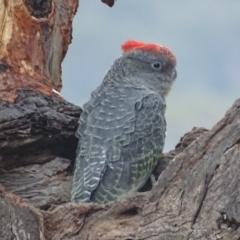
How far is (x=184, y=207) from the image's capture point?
2.59 metres

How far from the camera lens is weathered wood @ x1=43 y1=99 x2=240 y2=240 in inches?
98.5

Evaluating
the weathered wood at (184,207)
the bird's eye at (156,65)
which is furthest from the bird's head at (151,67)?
the weathered wood at (184,207)

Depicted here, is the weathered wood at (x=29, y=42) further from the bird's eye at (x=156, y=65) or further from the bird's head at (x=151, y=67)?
the bird's eye at (x=156, y=65)

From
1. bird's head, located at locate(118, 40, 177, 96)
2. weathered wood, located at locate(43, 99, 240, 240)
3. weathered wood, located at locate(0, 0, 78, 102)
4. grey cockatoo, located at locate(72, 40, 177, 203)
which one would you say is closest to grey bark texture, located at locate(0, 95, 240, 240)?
weathered wood, located at locate(43, 99, 240, 240)

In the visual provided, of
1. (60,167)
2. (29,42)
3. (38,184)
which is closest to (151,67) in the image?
(29,42)

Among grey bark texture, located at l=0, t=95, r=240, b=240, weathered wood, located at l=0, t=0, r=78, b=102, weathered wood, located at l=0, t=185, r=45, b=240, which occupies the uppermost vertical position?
weathered wood, located at l=0, t=0, r=78, b=102

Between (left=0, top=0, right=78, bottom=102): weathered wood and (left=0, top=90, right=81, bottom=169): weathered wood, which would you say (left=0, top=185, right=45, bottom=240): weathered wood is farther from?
(left=0, top=0, right=78, bottom=102): weathered wood

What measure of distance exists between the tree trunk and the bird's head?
0.51 m

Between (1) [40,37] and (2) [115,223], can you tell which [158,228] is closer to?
(2) [115,223]

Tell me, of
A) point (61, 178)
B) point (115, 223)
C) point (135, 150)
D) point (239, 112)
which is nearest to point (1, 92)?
point (61, 178)

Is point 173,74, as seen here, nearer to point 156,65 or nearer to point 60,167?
point 156,65

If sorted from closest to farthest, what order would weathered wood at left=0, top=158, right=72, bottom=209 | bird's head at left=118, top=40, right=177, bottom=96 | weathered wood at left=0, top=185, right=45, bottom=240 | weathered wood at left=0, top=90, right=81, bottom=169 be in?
weathered wood at left=0, top=185, right=45, bottom=240 < weathered wood at left=0, top=90, right=81, bottom=169 < weathered wood at left=0, top=158, right=72, bottom=209 < bird's head at left=118, top=40, right=177, bottom=96

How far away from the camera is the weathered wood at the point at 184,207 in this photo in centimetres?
250

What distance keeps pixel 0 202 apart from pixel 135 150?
1.43 meters
